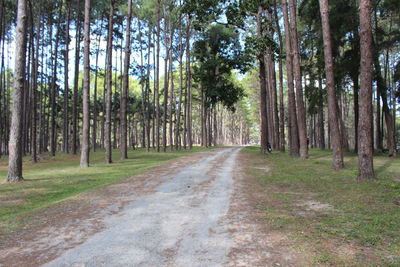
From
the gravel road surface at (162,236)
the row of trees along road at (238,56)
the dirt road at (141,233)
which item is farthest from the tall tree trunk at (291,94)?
the gravel road surface at (162,236)

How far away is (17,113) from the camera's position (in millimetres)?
11578

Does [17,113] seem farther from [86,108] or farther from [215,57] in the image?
[215,57]

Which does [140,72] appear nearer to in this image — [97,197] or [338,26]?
[338,26]

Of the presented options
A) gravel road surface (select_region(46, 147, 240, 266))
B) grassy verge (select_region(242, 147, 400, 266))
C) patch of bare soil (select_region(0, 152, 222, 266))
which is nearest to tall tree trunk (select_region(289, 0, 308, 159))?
grassy verge (select_region(242, 147, 400, 266))

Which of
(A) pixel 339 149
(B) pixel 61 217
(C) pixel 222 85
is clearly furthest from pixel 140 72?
(B) pixel 61 217

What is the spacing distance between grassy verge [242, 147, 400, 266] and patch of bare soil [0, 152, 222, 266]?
3.21 m

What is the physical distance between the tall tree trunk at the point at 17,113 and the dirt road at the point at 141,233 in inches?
208

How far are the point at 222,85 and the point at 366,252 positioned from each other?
121ft

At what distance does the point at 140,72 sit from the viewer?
38656mm

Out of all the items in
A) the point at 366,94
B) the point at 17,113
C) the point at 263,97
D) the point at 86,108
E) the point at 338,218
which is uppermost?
the point at 263,97

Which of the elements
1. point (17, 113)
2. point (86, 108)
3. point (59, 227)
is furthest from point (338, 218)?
point (86, 108)

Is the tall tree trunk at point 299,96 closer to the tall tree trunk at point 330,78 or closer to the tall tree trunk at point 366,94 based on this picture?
the tall tree trunk at point 330,78

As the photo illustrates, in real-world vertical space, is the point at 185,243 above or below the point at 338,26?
below

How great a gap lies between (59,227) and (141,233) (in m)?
1.64
